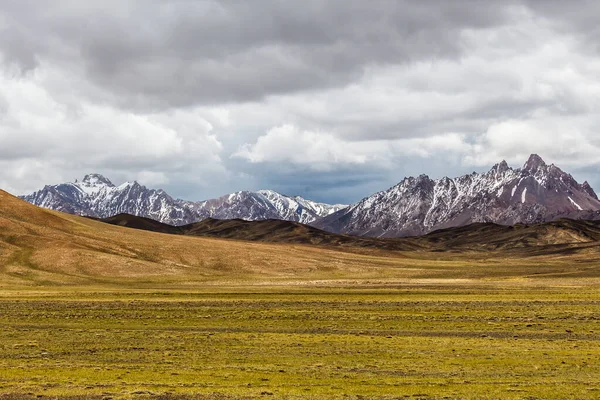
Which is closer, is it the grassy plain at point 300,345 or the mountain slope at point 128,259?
the grassy plain at point 300,345

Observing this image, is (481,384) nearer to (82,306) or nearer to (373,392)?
(373,392)

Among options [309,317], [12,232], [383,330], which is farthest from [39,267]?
[383,330]

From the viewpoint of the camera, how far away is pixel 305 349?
3684cm

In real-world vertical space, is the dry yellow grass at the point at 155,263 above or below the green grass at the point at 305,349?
above

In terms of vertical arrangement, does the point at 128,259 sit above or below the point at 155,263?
above

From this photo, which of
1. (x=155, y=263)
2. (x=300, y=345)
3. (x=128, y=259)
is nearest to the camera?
(x=300, y=345)

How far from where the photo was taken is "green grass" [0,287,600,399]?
89.2ft

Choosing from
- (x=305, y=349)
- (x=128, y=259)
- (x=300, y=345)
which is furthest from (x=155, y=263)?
(x=305, y=349)

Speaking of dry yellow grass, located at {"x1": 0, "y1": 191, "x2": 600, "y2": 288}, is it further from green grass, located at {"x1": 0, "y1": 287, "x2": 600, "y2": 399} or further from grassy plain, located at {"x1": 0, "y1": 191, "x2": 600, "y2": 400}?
green grass, located at {"x1": 0, "y1": 287, "x2": 600, "y2": 399}

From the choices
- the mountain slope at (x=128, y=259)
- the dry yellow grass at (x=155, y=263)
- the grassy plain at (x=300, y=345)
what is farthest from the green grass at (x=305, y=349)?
the dry yellow grass at (x=155, y=263)

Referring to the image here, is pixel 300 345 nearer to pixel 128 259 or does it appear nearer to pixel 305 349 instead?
pixel 305 349

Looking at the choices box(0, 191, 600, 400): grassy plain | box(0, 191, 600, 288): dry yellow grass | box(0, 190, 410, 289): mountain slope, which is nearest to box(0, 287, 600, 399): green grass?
box(0, 191, 600, 400): grassy plain

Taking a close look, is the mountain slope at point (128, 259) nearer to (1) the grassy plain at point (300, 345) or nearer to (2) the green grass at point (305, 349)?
(1) the grassy plain at point (300, 345)

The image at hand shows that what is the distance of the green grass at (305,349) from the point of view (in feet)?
89.2
